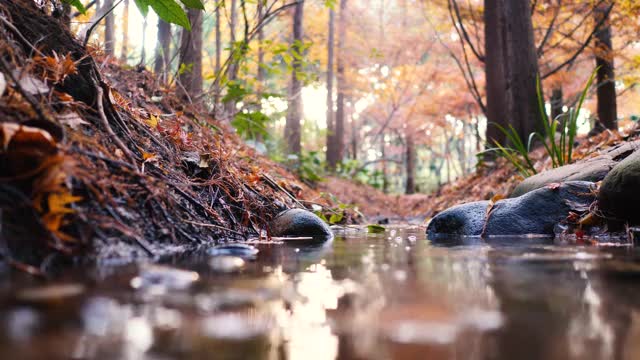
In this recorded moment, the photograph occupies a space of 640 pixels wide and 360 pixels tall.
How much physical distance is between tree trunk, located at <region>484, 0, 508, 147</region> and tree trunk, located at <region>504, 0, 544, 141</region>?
122 cm

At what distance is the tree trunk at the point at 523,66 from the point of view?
269 inches

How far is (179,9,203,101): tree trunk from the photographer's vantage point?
528cm

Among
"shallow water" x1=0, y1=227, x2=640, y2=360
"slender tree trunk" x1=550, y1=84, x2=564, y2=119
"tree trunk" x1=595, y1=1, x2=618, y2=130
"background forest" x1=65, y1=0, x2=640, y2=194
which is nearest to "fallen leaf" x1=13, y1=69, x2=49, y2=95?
"background forest" x1=65, y1=0, x2=640, y2=194

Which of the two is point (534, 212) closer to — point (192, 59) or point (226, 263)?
point (226, 263)

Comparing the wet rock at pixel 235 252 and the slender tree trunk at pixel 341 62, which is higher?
the slender tree trunk at pixel 341 62

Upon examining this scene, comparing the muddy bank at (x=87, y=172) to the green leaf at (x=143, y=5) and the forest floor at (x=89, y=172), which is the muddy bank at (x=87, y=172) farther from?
the green leaf at (x=143, y=5)

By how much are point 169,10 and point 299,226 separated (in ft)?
4.63

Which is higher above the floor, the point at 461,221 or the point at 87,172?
the point at 87,172

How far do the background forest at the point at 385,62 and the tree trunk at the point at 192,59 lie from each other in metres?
0.02

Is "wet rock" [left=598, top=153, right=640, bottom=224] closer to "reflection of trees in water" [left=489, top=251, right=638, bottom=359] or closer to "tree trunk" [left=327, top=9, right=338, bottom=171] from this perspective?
"reflection of trees in water" [left=489, top=251, right=638, bottom=359]

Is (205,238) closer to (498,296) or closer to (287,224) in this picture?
(287,224)

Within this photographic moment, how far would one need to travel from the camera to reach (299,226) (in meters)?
2.91

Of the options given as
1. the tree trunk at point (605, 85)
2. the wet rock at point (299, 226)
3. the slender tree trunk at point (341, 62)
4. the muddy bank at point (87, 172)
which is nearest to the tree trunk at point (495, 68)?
the tree trunk at point (605, 85)

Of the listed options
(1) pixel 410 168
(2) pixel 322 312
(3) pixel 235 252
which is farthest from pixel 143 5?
(1) pixel 410 168
